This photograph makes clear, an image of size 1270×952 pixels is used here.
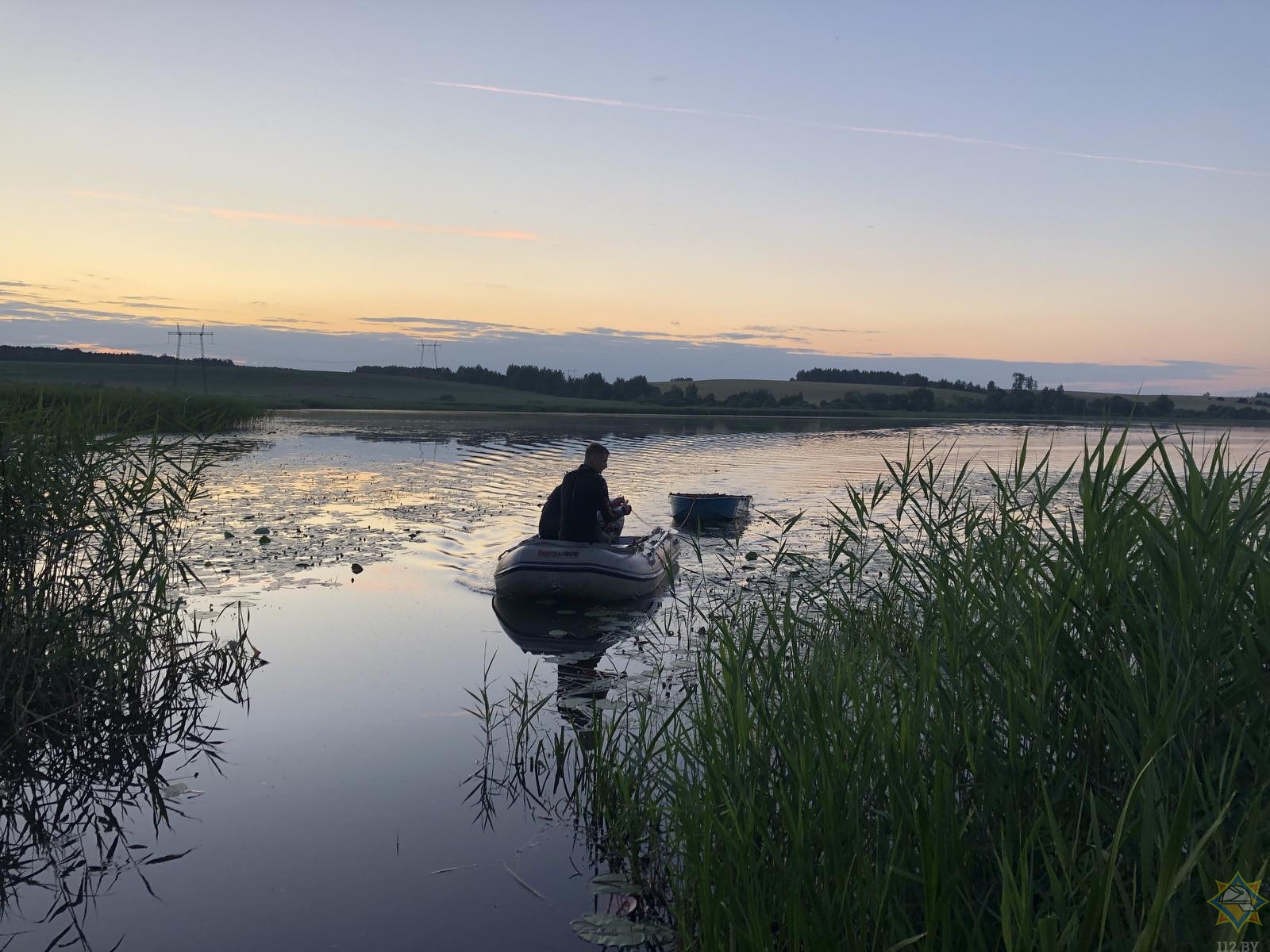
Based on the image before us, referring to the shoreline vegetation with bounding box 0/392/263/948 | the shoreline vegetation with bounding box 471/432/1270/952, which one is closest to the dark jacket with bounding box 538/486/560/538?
the shoreline vegetation with bounding box 0/392/263/948

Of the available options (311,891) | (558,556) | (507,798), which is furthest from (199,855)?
(558,556)

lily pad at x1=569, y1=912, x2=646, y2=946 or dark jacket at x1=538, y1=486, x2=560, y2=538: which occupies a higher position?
dark jacket at x1=538, y1=486, x2=560, y2=538

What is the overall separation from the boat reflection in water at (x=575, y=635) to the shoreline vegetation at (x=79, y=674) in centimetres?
277

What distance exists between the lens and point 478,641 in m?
10.1

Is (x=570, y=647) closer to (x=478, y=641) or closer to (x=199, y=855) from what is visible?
(x=478, y=641)

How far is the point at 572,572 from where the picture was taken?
1155 cm

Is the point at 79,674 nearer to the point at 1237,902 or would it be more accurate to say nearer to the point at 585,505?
the point at 585,505

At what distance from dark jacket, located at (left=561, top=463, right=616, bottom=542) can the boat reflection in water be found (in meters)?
0.92

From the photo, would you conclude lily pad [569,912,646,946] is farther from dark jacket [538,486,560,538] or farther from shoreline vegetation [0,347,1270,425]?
shoreline vegetation [0,347,1270,425]

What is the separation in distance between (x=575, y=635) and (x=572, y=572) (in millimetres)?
1287

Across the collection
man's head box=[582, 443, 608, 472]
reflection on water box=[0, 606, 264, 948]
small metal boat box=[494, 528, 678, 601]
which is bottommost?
reflection on water box=[0, 606, 264, 948]

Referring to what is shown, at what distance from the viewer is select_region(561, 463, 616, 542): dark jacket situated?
1189 centimetres

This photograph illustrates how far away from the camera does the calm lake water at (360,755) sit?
4.61 m

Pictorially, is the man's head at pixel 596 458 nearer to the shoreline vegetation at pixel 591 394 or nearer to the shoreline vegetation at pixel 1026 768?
the shoreline vegetation at pixel 1026 768
